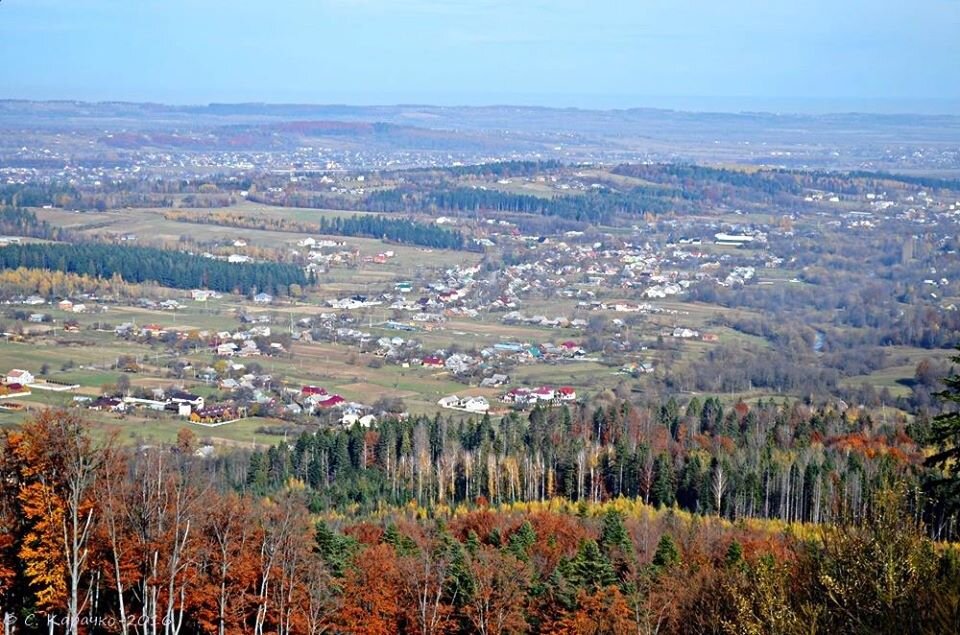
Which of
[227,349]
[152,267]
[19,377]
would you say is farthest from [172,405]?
[152,267]

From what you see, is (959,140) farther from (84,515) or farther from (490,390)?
(84,515)

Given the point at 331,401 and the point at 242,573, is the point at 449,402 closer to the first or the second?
the point at 331,401

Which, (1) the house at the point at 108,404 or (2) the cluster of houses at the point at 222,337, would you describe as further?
(2) the cluster of houses at the point at 222,337

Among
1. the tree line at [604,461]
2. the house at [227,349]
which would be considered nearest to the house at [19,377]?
the house at [227,349]

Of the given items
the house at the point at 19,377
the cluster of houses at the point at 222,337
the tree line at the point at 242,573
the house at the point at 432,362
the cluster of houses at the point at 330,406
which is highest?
the tree line at the point at 242,573

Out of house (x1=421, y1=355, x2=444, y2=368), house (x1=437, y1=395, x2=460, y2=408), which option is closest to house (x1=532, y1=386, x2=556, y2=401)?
house (x1=437, y1=395, x2=460, y2=408)

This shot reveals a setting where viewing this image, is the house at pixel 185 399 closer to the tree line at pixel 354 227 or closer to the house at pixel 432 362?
the house at pixel 432 362

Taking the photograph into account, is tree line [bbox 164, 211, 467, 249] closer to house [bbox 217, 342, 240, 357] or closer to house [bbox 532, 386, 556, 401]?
house [bbox 217, 342, 240, 357]
